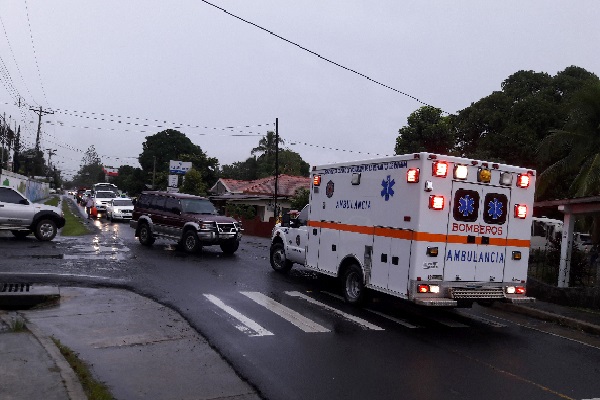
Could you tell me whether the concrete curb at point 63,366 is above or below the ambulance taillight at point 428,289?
below

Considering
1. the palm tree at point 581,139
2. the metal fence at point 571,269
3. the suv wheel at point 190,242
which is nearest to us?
the metal fence at point 571,269

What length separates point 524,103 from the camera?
31.1m

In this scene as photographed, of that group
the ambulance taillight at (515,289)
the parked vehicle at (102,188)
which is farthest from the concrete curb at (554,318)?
the parked vehicle at (102,188)

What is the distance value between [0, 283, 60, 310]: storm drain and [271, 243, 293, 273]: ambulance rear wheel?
20.6 ft

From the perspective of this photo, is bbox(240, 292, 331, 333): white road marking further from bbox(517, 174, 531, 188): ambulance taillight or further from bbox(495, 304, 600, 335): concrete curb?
bbox(495, 304, 600, 335): concrete curb

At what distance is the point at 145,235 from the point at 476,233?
563 inches

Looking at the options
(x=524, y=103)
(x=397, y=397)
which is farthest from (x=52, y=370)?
(x=524, y=103)

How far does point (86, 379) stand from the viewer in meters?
6.06

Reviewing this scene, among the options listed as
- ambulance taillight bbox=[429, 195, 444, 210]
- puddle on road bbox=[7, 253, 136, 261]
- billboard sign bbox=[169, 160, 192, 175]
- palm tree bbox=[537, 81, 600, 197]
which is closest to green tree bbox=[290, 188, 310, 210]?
palm tree bbox=[537, 81, 600, 197]

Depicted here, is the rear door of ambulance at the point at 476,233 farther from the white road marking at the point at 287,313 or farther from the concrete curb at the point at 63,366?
the concrete curb at the point at 63,366

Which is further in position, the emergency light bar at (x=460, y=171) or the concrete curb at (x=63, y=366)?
the emergency light bar at (x=460, y=171)

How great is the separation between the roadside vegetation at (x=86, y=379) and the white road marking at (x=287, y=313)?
11.5 feet

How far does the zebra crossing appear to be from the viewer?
356 inches

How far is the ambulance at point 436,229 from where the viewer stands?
374 inches
